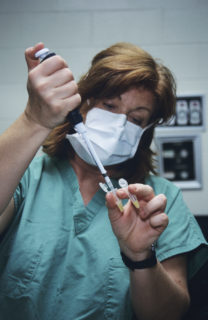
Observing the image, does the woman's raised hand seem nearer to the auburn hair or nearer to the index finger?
the index finger

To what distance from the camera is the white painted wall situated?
1.38 meters

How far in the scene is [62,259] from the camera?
2.71ft

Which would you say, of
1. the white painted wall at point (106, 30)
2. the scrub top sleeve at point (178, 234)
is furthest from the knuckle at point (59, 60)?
the white painted wall at point (106, 30)

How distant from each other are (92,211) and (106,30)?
97cm

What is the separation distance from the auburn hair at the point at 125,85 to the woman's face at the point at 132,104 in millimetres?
17

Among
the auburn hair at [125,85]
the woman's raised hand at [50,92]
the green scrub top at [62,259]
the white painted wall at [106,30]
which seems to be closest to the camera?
the woman's raised hand at [50,92]

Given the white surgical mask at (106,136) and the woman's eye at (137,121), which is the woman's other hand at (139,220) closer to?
the white surgical mask at (106,136)

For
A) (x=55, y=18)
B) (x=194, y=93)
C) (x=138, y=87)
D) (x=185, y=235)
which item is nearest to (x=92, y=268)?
(x=185, y=235)

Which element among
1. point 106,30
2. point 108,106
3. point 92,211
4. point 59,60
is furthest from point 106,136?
point 106,30

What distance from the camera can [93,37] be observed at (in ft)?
4.57

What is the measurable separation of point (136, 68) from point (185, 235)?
1.91ft

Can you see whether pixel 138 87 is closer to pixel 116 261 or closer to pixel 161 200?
pixel 161 200

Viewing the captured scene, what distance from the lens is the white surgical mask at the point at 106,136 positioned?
2.89 feet

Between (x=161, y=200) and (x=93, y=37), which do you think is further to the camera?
(x=93, y=37)
